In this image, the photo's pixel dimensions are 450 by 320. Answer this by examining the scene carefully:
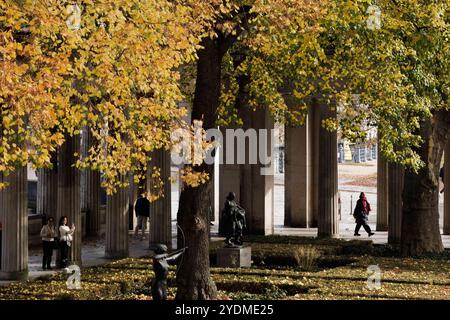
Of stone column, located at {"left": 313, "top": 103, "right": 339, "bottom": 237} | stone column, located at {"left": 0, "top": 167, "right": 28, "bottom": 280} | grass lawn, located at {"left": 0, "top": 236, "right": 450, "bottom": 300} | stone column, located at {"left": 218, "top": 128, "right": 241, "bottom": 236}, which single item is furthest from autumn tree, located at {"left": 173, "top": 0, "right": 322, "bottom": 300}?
stone column, located at {"left": 218, "top": 128, "right": 241, "bottom": 236}

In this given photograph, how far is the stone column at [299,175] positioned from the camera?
145 feet

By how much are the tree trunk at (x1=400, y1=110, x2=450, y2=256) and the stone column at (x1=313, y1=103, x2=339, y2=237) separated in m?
7.71

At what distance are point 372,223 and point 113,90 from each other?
107 feet

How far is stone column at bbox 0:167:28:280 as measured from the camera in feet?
84.5

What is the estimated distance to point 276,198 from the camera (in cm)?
6594

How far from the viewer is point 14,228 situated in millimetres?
25891

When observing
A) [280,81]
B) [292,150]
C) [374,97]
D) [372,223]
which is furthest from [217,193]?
[374,97]

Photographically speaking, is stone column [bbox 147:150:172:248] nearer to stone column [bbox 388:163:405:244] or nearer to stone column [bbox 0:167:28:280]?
stone column [bbox 388:163:405:244]

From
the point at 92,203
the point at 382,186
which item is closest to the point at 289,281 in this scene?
the point at 92,203

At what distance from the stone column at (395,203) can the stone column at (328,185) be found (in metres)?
2.42

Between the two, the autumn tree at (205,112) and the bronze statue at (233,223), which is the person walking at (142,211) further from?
the autumn tree at (205,112)

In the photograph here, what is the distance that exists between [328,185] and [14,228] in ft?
50.4

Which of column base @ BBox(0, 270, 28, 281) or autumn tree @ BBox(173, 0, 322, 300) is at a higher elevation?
autumn tree @ BBox(173, 0, 322, 300)

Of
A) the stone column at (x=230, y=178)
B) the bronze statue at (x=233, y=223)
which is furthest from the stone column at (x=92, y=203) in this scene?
the bronze statue at (x=233, y=223)
